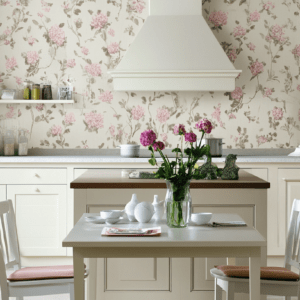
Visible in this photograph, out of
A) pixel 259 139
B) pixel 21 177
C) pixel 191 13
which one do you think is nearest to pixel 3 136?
pixel 21 177

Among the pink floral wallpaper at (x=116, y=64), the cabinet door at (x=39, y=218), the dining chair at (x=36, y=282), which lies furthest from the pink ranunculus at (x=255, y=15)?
the dining chair at (x=36, y=282)

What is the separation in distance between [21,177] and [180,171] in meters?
2.36

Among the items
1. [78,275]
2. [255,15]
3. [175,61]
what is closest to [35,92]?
[175,61]

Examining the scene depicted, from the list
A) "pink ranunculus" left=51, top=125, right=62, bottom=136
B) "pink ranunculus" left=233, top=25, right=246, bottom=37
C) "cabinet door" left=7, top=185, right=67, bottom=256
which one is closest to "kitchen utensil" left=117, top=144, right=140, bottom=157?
"cabinet door" left=7, top=185, right=67, bottom=256

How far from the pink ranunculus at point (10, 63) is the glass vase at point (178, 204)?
10.4 ft

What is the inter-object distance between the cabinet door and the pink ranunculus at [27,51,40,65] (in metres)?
1.33

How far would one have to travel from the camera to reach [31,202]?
153 inches

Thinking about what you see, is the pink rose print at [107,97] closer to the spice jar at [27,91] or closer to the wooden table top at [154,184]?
the spice jar at [27,91]

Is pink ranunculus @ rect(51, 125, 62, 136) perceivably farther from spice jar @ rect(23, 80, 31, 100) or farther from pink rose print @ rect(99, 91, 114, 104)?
pink rose print @ rect(99, 91, 114, 104)

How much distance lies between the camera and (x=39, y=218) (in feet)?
12.7

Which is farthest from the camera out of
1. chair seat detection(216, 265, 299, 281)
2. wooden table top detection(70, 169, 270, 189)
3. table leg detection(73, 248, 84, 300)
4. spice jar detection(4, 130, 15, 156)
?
spice jar detection(4, 130, 15, 156)

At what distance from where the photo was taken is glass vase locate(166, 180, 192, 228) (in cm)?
183

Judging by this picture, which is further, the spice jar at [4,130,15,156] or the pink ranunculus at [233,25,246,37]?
the pink ranunculus at [233,25,246,37]

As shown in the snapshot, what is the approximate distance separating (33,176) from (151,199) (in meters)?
1.65
